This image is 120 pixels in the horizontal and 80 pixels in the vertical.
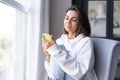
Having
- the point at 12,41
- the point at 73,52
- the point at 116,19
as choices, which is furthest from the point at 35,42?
the point at 116,19

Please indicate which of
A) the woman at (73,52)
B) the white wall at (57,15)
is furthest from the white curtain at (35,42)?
the woman at (73,52)

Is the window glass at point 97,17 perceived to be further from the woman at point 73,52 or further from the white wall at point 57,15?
the woman at point 73,52

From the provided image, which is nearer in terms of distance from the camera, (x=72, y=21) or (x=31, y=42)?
(x=72, y=21)

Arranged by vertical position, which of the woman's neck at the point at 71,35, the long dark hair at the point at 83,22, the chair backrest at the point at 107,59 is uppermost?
the long dark hair at the point at 83,22

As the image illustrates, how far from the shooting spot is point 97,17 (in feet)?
8.63

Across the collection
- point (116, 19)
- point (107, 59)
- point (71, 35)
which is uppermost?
point (116, 19)

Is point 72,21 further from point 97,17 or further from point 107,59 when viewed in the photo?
point 97,17

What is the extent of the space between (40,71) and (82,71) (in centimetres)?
91

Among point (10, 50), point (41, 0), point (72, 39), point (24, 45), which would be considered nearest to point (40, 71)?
point (24, 45)

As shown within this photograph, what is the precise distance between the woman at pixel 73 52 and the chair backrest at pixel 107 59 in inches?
2.0

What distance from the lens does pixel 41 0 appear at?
6.97ft

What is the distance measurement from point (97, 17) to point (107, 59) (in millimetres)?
1322

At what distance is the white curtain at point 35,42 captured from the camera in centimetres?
207

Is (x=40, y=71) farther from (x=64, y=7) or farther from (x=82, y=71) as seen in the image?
(x=82, y=71)
